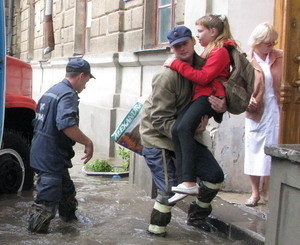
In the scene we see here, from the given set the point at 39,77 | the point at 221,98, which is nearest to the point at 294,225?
the point at 221,98

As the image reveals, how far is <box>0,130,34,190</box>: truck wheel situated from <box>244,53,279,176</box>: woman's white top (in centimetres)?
246

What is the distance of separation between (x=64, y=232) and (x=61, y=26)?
31.3ft

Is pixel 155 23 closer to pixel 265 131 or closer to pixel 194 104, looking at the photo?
pixel 265 131

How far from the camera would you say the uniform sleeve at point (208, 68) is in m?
4.05

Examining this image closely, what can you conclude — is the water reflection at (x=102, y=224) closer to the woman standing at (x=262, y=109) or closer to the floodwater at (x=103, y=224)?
the floodwater at (x=103, y=224)

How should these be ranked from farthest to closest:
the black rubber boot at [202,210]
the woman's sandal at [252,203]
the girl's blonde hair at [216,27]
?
the woman's sandal at [252,203], the black rubber boot at [202,210], the girl's blonde hair at [216,27]

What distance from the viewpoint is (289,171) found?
3.13 m

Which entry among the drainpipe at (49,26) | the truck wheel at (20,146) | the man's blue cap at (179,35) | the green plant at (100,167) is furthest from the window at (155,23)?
the drainpipe at (49,26)

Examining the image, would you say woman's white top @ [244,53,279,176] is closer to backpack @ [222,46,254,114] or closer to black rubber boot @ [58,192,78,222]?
backpack @ [222,46,254,114]

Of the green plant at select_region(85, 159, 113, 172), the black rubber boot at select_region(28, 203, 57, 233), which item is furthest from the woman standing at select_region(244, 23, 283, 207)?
the green plant at select_region(85, 159, 113, 172)

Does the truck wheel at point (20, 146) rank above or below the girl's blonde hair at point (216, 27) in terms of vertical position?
below

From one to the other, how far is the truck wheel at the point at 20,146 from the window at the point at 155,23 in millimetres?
3402

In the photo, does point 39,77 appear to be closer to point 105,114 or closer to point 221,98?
point 105,114

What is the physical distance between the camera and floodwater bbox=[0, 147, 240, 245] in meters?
4.40
